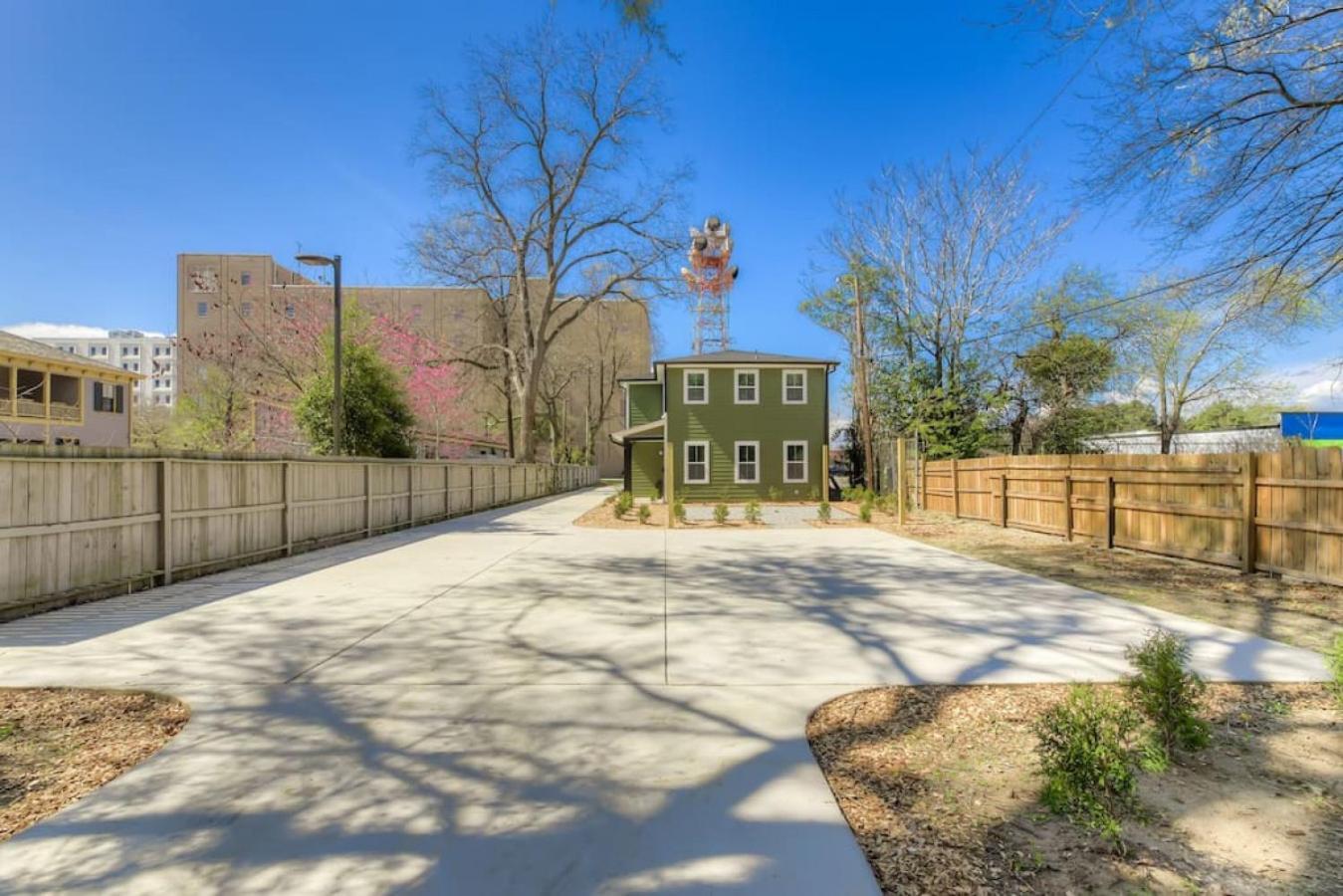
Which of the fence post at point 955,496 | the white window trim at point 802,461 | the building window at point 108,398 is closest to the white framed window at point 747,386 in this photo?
the white window trim at point 802,461

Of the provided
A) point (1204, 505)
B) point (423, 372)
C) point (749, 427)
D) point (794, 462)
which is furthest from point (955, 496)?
point (423, 372)

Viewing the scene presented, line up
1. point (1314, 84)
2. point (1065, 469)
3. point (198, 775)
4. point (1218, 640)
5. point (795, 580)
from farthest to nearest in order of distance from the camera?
1. point (1065, 469)
2. point (795, 580)
3. point (1314, 84)
4. point (1218, 640)
5. point (198, 775)

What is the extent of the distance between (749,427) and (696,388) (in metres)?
2.27

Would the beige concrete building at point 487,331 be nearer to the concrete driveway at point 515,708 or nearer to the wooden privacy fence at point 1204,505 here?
the wooden privacy fence at point 1204,505

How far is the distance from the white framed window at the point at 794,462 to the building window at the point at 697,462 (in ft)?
8.94

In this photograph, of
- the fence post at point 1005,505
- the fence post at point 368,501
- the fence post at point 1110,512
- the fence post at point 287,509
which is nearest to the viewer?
the fence post at point 287,509

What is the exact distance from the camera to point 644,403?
29.4 meters

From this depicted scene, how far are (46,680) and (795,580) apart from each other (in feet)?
21.5

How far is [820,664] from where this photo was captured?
452 centimetres

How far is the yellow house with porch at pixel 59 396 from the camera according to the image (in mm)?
21547

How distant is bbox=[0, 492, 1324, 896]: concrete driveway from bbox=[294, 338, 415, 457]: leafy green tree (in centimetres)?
981

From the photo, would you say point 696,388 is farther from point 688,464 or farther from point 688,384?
point 688,464

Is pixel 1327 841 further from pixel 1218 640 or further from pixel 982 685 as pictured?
pixel 1218 640

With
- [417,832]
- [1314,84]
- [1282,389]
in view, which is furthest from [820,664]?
[1282,389]
